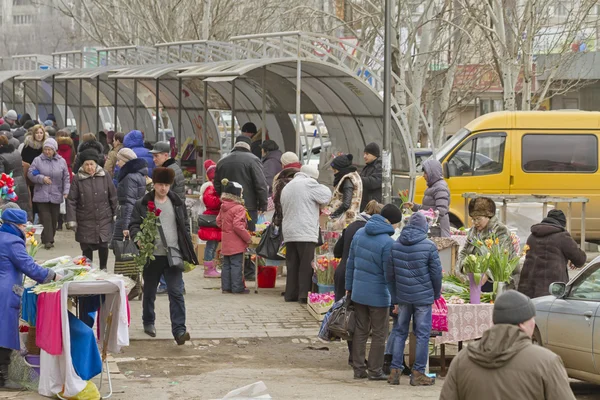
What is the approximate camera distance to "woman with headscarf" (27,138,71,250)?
18109 mm

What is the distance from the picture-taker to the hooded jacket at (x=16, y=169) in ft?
57.0

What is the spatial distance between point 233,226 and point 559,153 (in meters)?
6.75

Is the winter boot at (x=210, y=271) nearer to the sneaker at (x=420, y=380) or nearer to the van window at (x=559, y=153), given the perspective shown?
the van window at (x=559, y=153)

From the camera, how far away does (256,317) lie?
44.0ft

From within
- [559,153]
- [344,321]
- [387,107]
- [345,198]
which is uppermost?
[387,107]

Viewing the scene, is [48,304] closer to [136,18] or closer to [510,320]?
[510,320]

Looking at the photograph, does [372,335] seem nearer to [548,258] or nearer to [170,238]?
[548,258]

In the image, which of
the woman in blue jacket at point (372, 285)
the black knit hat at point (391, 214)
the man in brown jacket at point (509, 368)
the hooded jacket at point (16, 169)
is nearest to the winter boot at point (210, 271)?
the hooded jacket at point (16, 169)

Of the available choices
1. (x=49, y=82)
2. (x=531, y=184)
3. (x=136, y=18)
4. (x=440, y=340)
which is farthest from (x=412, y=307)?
(x=136, y=18)

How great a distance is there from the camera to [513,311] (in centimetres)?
532

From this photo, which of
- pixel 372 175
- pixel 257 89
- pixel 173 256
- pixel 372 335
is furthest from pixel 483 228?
pixel 257 89

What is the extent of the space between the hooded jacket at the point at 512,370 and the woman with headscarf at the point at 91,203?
10.3 meters

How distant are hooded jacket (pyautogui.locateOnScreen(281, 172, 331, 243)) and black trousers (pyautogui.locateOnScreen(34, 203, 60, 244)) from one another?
561 centimetres

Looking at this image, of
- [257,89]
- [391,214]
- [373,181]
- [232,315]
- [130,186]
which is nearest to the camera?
[391,214]
